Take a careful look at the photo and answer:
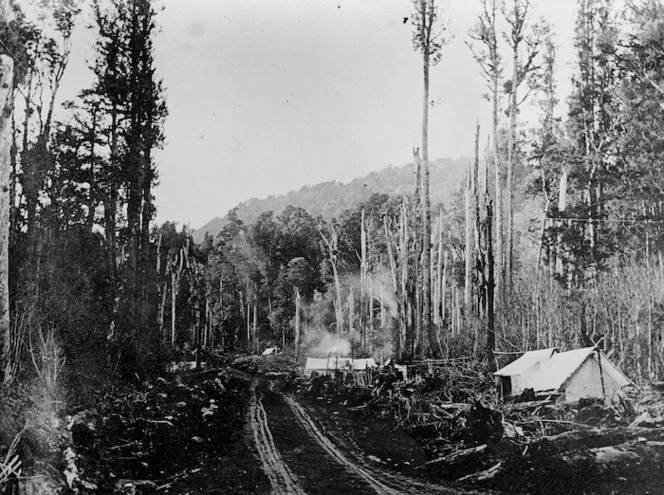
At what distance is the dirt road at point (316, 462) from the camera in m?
8.80

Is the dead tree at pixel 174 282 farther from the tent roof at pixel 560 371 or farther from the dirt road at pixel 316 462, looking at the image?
the tent roof at pixel 560 371

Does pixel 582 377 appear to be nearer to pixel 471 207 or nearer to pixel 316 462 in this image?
pixel 316 462

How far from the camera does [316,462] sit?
1093cm

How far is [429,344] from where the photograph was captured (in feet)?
72.9

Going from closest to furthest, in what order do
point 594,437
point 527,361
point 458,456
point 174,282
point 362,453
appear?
point 594,437
point 458,456
point 362,453
point 527,361
point 174,282

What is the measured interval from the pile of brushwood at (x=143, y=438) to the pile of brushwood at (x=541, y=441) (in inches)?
178

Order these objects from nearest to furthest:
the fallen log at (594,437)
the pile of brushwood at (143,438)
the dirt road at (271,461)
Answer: the fallen log at (594,437), the pile of brushwood at (143,438), the dirt road at (271,461)

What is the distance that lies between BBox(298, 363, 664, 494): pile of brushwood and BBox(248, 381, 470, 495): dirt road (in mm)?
871

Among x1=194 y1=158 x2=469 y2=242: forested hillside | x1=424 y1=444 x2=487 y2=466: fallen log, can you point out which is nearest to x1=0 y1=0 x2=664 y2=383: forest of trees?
x1=424 y1=444 x2=487 y2=466: fallen log

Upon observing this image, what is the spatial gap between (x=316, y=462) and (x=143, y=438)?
3.55 m

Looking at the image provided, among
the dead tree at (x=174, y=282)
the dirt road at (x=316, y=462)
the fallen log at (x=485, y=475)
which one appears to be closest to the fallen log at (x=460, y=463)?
the fallen log at (x=485, y=475)

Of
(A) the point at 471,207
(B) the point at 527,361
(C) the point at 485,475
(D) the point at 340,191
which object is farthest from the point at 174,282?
(D) the point at 340,191

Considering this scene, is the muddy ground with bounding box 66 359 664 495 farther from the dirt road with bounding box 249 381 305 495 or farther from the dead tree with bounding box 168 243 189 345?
the dead tree with bounding box 168 243 189 345

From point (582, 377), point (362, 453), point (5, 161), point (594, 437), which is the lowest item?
point (362, 453)
